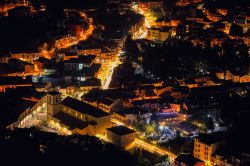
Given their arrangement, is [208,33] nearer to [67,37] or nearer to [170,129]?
[67,37]

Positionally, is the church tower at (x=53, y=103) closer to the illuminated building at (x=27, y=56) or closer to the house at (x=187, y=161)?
the house at (x=187, y=161)

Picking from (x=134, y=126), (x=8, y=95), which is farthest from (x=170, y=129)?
(x=8, y=95)

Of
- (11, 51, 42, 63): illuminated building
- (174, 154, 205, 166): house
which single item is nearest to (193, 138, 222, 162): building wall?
(174, 154, 205, 166): house

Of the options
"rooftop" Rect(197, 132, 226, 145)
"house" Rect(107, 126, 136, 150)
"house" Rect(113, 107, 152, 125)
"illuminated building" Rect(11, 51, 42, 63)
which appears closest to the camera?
"rooftop" Rect(197, 132, 226, 145)

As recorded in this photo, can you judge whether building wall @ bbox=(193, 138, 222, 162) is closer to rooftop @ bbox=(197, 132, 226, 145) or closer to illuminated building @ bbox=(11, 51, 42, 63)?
rooftop @ bbox=(197, 132, 226, 145)

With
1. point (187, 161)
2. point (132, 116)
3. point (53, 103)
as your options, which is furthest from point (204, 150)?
point (53, 103)

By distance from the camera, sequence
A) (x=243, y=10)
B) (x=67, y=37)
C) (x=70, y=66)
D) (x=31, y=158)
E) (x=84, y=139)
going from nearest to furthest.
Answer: (x=31, y=158) → (x=84, y=139) → (x=70, y=66) → (x=67, y=37) → (x=243, y=10)

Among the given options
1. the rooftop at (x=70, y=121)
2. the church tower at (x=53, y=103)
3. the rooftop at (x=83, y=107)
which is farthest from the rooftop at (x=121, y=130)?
the church tower at (x=53, y=103)
